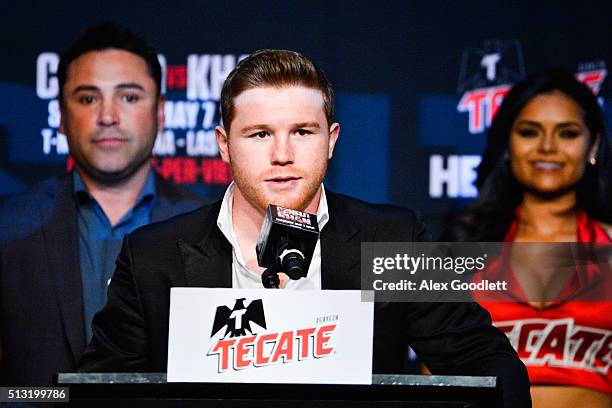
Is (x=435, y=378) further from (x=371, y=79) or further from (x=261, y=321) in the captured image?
(x=371, y=79)

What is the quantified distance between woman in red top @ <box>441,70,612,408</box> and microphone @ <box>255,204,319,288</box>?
2070mm

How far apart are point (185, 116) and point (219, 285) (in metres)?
1.50

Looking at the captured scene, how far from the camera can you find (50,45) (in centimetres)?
382

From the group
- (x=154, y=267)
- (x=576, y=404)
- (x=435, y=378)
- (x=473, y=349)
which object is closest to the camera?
(x=435, y=378)

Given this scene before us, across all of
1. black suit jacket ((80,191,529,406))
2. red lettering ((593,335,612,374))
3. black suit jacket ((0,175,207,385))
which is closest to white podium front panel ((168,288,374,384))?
black suit jacket ((80,191,529,406))

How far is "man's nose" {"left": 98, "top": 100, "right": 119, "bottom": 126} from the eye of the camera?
12.3ft

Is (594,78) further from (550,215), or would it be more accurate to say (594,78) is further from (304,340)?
(304,340)

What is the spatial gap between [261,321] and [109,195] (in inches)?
89.7

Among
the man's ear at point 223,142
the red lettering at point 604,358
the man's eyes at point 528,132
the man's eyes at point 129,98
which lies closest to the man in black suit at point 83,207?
the man's eyes at point 129,98

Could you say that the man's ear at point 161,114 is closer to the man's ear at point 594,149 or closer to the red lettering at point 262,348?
the man's ear at point 594,149

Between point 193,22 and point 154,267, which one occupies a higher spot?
point 193,22

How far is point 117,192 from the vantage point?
382 centimetres

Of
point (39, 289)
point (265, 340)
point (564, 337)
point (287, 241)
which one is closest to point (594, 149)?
point (564, 337)

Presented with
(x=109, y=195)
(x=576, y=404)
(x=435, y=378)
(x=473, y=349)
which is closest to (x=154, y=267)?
(x=473, y=349)
